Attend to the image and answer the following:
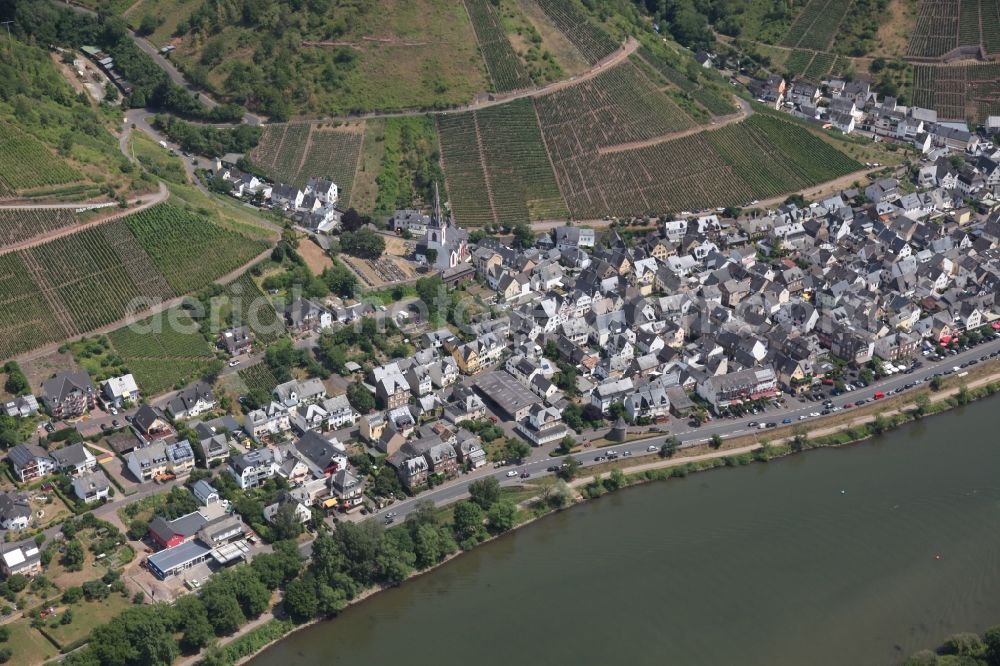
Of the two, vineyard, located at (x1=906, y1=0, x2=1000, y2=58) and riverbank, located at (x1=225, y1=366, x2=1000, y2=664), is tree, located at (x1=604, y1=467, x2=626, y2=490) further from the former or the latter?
vineyard, located at (x1=906, y1=0, x2=1000, y2=58)

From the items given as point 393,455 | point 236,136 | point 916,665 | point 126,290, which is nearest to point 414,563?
point 393,455

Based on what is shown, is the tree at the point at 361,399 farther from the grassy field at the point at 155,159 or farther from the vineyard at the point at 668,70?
the vineyard at the point at 668,70

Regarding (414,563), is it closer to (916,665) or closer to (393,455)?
(393,455)

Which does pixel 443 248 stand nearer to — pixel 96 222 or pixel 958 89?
pixel 96 222

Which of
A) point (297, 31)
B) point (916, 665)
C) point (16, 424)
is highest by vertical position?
point (297, 31)

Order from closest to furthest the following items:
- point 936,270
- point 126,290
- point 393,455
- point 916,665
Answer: point 916,665, point 393,455, point 126,290, point 936,270

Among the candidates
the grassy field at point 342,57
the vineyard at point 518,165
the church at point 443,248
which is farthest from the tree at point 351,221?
the grassy field at point 342,57

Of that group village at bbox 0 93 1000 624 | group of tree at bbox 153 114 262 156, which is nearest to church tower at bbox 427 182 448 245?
village at bbox 0 93 1000 624
